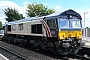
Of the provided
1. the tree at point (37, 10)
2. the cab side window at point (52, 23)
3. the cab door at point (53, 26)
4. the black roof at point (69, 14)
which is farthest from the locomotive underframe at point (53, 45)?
the tree at point (37, 10)

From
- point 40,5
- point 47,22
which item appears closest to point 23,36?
point 47,22

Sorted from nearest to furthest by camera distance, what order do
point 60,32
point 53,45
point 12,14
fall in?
point 60,32, point 53,45, point 12,14

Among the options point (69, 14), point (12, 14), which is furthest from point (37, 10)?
point (69, 14)

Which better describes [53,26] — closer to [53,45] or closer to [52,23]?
[52,23]

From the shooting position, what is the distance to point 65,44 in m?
13.1

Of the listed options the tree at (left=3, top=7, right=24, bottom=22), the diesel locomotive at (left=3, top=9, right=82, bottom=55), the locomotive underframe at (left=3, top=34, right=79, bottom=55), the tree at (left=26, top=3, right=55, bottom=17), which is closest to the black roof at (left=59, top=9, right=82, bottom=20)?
the diesel locomotive at (left=3, top=9, right=82, bottom=55)

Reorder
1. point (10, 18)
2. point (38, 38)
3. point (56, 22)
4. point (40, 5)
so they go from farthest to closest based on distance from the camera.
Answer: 1. point (10, 18)
2. point (40, 5)
3. point (38, 38)
4. point (56, 22)

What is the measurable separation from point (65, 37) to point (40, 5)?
3772cm

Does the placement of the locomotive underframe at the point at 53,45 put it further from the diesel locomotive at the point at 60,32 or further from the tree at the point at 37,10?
the tree at the point at 37,10

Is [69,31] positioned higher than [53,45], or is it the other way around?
[69,31]

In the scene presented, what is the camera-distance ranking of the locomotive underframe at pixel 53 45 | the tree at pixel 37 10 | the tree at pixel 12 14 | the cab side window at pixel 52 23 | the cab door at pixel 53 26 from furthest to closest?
the tree at pixel 12 14, the tree at pixel 37 10, the cab side window at pixel 52 23, the cab door at pixel 53 26, the locomotive underframe at pixel 53 45

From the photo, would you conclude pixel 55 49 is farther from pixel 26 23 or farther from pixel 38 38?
pixel 26 23

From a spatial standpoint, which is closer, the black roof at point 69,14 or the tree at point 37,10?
the black roof at point 69,14

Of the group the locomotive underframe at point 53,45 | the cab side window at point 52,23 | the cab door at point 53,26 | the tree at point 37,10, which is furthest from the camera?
the tree at point 37,10
